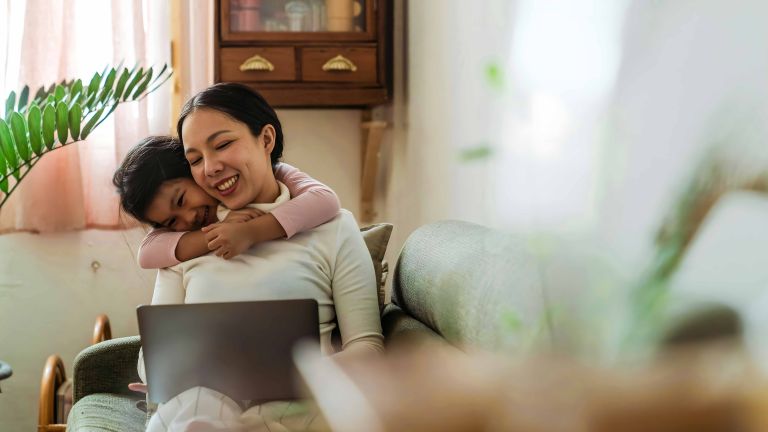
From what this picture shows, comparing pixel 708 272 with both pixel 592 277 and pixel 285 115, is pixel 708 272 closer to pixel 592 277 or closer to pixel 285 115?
pixel 592 277

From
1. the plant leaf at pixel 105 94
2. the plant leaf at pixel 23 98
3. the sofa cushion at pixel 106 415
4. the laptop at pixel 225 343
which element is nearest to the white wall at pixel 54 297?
the plant leaf at pixel 23 98

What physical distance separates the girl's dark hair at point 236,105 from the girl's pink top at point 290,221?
164 mm

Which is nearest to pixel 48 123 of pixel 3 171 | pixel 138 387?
pixel 3 171

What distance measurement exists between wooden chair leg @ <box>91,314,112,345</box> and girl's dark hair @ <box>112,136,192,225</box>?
103 centimetres

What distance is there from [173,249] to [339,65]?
4.03 feet

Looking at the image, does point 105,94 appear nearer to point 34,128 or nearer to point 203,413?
point 34,128

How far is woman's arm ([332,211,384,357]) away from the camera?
1539 mm

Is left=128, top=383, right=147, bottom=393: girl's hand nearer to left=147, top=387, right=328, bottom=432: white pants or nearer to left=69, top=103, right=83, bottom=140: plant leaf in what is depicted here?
left=147, top=387, right=328, bottom=432: white pants

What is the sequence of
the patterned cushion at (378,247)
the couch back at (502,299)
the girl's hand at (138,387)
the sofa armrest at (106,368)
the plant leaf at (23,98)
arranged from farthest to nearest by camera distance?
the plant leaf at (23,98), the sofa armrest at (106,368), the patterned cushion at (378,247), the girl's hand at (138,387), the couch back at (502,299)

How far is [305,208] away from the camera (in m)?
1.59

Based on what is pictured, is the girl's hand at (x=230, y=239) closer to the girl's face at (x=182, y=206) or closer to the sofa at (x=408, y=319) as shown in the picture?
the girl's face at (x=182, y=206)

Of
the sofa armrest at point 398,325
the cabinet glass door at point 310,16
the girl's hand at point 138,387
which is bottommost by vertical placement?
the girl's hand at point 138,387

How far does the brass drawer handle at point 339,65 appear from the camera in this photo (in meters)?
2.66

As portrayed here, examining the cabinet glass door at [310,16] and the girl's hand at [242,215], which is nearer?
the girl's hand at [242,215]
